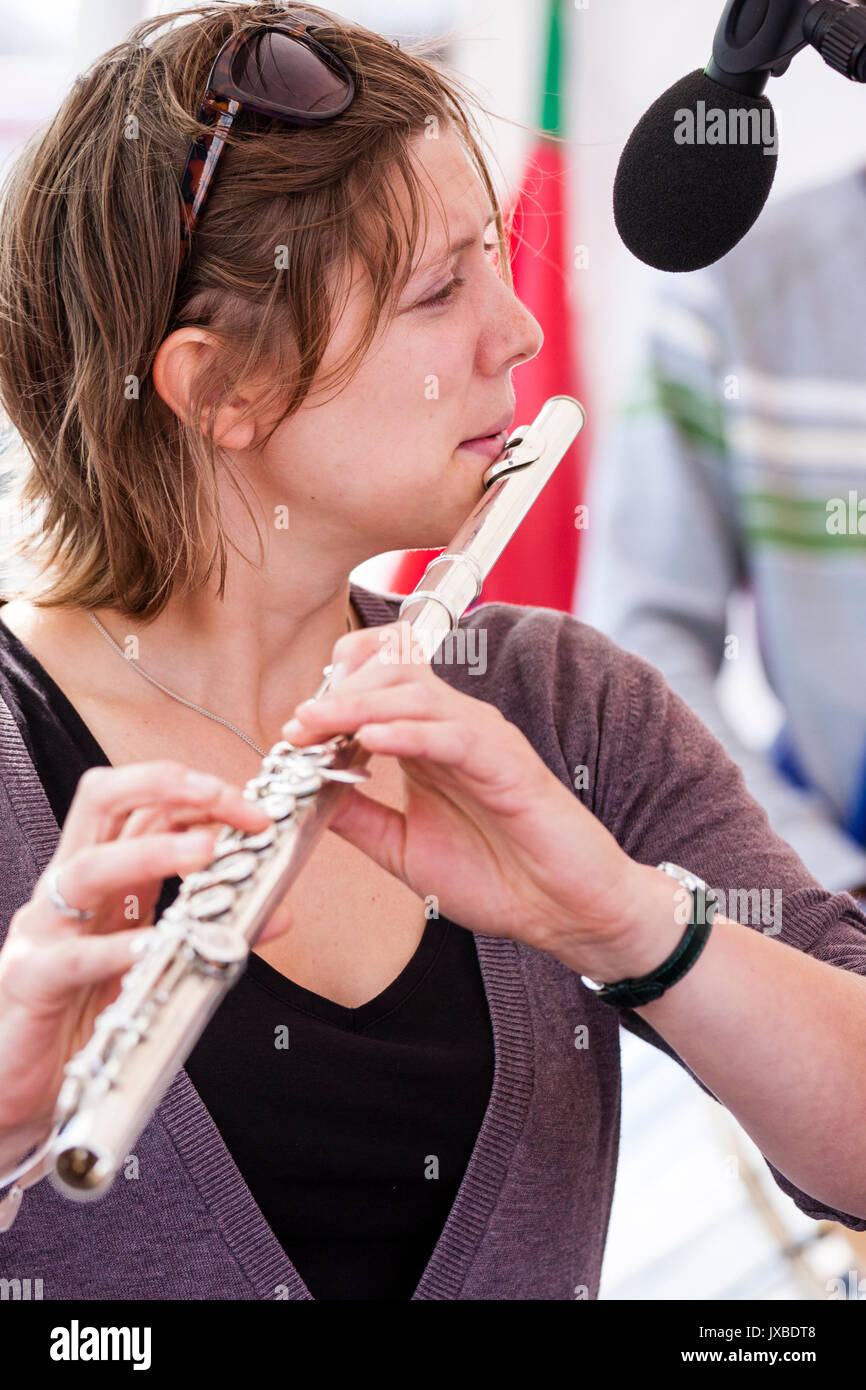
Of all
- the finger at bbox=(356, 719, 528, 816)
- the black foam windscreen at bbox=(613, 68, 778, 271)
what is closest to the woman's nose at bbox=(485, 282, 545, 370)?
the black foam windscreen at bbox=(613, 68, 778, 271)

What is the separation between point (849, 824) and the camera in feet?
5.28

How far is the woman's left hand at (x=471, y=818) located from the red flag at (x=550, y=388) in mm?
1247

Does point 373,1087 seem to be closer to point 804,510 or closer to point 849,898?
point 849,898

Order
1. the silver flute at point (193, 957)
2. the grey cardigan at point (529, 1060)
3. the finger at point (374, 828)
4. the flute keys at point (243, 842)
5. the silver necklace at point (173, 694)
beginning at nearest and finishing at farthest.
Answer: the silver flute at point (193, 957)
the flute keys at point (243, 842)
the finger at point (374, 828)
the grey cardigan at point (529, 1060)
the silver necklace at point (173, 694)

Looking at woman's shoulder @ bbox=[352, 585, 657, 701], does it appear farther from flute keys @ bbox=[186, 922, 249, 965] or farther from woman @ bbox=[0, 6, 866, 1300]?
flute keys @ bbox=[186, 922, 249, 965]

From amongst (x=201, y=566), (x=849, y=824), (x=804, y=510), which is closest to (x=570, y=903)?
(x=201, y=566)

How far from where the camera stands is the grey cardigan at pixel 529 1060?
33.8 inches

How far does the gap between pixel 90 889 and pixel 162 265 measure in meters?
0.50

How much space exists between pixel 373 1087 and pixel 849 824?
884 millimetres

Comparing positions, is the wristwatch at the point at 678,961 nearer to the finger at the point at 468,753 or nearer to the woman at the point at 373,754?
the woman at the point at 373,754

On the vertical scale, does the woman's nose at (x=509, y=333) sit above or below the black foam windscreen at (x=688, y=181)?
below

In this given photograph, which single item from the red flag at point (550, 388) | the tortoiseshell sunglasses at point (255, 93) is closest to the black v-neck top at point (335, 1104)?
the tortoiseshell sunglasses at point (255, 93)

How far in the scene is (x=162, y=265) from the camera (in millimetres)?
924
